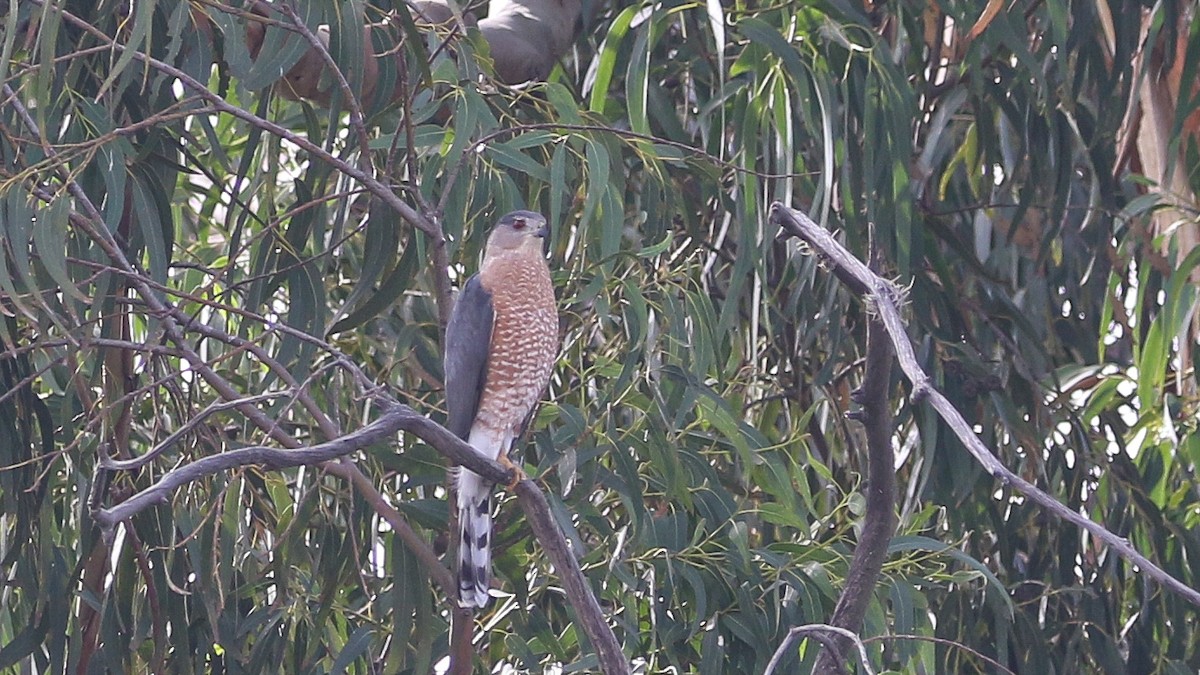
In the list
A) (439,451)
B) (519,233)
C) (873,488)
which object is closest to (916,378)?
(873,488)

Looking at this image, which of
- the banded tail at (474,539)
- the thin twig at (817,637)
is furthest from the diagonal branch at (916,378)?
the banded tail at (474,539)

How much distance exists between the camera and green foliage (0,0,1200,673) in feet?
7.00

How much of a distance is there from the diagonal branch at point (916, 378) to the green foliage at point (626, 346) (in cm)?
59

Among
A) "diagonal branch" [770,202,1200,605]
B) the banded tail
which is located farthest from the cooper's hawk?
"diagonal branch" [770,202,1200,605]

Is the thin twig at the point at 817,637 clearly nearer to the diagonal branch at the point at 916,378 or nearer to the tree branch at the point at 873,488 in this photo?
the tree branch at the point at 873,488

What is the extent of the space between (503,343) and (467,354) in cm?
6

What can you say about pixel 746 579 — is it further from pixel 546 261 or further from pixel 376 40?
pixel 376 40

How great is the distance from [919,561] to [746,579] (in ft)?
0.96

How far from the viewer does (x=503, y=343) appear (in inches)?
104

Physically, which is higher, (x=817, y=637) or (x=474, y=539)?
(x=817, y=637)

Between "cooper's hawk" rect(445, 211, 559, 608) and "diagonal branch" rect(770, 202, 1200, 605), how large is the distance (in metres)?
1.19

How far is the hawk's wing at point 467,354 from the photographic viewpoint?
2.57m

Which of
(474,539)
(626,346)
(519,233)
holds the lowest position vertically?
(474,539)

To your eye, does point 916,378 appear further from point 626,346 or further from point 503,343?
point 503,343
